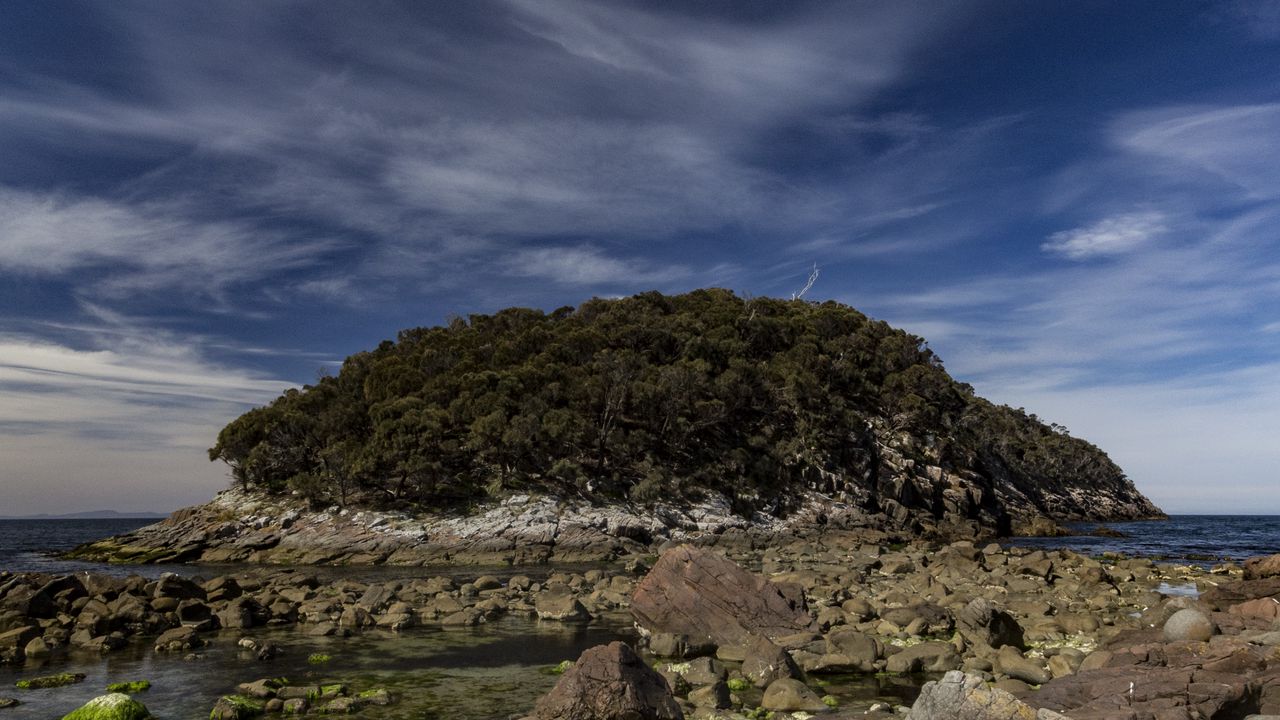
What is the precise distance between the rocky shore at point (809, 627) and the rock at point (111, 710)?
1.60 m

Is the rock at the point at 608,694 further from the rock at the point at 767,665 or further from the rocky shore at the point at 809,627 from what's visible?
the rock at the point at 767,665

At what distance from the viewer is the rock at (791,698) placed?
15031mm

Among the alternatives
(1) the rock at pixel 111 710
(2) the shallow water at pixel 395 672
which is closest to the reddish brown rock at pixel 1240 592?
(2) the shallow water at pixel 395 672

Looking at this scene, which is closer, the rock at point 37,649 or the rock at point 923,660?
the rock at point 923,660

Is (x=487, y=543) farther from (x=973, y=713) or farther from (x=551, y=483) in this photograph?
(x=973, y=713)

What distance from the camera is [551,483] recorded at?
69375 mm

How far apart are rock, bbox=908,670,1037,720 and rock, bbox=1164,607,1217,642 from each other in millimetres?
12155

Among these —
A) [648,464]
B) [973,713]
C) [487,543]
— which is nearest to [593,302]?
[648,464]

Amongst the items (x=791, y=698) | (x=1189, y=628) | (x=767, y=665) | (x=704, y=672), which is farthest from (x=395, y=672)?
(x=1189, y=628)

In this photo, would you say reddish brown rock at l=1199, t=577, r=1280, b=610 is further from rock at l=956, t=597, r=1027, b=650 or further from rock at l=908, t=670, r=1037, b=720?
rock at l=908, t=670, r=1037, b=720

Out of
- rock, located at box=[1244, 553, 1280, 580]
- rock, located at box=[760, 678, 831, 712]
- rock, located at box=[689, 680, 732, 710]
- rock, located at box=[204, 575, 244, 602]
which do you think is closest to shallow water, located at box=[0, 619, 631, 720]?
rock, located at box=[689, 680, 732, 710]

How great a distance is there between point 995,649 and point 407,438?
56196mm

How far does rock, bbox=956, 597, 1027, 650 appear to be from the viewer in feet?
66.2

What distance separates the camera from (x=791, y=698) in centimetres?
1519
